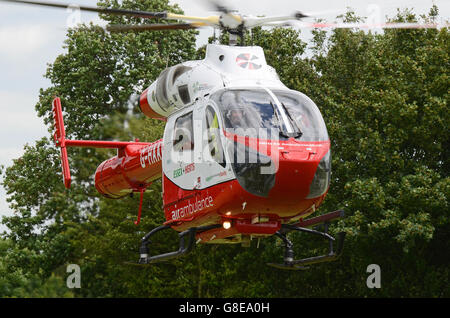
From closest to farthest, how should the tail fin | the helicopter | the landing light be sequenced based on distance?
1. the helicopter
2. the landing light
3. the tail fin

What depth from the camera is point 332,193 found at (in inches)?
1131

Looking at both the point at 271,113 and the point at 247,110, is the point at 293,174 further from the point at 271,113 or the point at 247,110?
the point at 247,110

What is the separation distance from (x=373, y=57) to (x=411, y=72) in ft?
4.85

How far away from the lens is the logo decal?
14.7m

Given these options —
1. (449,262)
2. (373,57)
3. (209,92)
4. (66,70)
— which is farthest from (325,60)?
(209,92)

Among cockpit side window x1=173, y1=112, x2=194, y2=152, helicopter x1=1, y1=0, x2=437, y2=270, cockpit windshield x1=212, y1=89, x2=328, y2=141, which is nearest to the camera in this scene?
helicopter x1=1, y1=0, x2=437, y2=270

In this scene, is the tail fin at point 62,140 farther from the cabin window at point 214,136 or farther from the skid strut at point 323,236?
the skid strut at point 323,236

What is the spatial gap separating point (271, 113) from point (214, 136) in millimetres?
985

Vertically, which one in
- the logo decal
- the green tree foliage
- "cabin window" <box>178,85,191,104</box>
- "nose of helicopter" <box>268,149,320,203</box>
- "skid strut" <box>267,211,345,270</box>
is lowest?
the green tree foliage

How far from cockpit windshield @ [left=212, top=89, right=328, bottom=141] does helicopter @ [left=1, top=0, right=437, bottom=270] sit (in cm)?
2

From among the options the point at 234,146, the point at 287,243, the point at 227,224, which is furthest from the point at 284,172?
the point at 287,243

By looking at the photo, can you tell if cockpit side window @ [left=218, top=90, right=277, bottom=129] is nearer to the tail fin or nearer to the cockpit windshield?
the cockpit windshield

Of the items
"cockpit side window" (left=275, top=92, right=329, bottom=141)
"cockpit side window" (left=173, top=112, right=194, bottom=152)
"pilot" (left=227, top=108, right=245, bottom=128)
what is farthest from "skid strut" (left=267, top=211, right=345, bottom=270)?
"pilot" (left=227, top=108, right=245, bottom=128)
